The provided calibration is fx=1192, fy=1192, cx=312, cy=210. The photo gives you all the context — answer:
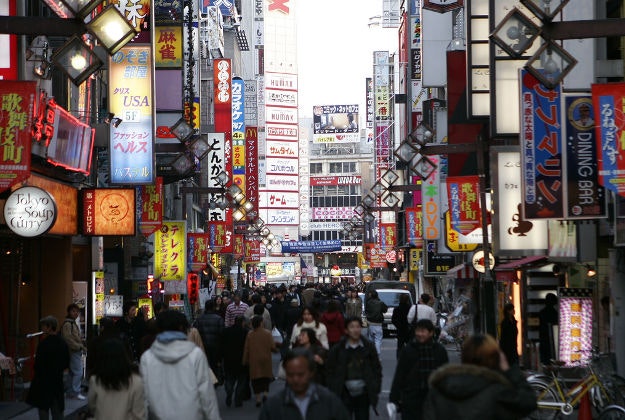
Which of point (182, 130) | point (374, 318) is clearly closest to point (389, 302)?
point (374, 318)

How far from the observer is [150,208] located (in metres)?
31.0

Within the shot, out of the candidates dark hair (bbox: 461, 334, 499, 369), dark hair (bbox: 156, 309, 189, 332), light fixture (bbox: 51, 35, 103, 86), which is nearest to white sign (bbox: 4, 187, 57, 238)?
light fixture (bbox: 51, 35, 103, 86)

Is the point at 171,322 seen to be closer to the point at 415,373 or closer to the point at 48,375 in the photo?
the point at 415,373

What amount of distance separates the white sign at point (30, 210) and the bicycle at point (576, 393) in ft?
24.3

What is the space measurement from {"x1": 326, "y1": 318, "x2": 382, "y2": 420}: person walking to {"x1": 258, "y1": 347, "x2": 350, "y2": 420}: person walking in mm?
5151

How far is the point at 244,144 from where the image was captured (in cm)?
7519

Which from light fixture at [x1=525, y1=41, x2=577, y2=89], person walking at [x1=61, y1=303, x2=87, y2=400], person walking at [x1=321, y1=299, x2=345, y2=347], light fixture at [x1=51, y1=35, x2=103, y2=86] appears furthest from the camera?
person walking at [x1=61, y1=303, x2=87, y2=400]

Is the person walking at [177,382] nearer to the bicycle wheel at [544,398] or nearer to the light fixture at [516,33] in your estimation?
the light fixture at [516,33]

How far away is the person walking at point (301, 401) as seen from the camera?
7227 millimetres

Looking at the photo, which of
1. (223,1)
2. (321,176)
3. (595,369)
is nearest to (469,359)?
(595,369)

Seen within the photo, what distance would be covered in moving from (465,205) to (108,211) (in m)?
8.76

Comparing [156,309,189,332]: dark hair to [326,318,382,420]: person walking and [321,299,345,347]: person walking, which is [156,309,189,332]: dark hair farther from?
[321,299,345,347]: person walking

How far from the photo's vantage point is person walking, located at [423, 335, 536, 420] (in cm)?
684

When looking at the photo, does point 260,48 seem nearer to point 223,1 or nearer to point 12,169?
point 223,1
